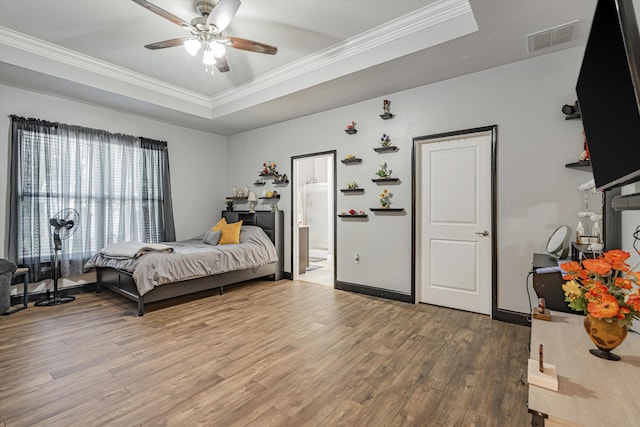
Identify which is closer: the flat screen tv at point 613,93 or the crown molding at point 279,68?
the flat screen tv at point 613,93

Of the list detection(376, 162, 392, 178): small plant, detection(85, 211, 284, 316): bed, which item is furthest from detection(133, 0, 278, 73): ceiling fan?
detection(85, 211, 284, 316): bed

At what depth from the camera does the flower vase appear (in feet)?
3.76

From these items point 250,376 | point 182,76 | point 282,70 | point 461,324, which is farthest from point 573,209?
point 182,76

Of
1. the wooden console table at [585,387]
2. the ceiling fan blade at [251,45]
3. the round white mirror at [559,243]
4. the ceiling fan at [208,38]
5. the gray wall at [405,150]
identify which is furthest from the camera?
the gray wall at [405,150]

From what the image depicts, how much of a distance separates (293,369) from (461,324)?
6.04 ft

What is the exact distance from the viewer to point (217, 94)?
15.3 ft

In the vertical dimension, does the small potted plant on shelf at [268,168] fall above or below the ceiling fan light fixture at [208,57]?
below

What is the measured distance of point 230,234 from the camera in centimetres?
478

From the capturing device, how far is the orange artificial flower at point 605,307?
1.11 meters

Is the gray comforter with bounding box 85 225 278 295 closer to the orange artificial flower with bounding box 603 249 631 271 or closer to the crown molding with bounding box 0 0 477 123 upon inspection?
the crown molding with bounding box 0 0 477 123

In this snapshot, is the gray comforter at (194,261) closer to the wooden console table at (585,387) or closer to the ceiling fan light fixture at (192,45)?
the ceiling fan light fixture at (192,45)

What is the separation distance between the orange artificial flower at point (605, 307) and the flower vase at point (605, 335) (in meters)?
0.07

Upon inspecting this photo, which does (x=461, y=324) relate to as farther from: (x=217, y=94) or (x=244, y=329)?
(x=217, y=94)

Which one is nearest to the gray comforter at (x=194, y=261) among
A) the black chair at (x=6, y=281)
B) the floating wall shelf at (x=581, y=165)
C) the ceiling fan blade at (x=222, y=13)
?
the black chair at (x=6, y=281)
